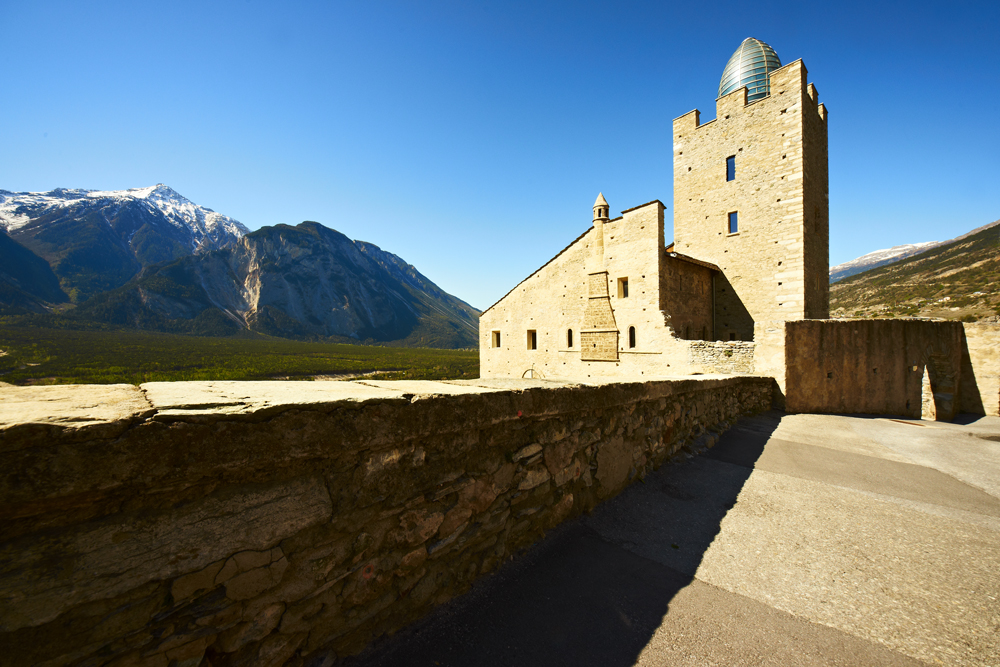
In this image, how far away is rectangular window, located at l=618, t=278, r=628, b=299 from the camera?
1720cm

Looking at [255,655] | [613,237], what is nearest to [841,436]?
[255,655]

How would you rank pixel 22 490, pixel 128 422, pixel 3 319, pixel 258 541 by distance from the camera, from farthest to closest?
1. pixel 3 319
2. pixel 258 541
3. pixel 128 422
4. pixel 22 490

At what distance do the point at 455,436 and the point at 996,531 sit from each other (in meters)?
5.07

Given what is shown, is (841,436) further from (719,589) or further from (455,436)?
(455,436)

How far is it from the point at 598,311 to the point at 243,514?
17.2 metres

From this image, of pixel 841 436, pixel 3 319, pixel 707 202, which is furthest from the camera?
pixel 3 319

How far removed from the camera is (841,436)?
730 cm

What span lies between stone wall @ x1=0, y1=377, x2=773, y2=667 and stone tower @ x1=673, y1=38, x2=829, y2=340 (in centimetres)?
1846

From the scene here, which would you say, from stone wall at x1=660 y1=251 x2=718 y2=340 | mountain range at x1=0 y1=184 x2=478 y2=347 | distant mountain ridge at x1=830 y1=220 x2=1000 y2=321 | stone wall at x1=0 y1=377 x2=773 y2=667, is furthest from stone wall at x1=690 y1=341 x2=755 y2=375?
mountain range at x1=0 y1=184 x2=478 y2=347

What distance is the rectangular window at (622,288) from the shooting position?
56.4 ft

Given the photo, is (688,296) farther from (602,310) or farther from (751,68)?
(751,68)

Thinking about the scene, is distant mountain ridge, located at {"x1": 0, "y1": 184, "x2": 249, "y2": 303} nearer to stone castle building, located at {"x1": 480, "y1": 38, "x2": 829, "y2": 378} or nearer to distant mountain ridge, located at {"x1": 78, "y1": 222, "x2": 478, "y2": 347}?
distant mountain ridge, located at {"x1": 78, "y1": 222, "x2": 478, "y2": 347}

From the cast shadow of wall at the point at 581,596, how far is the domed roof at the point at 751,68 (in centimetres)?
2298

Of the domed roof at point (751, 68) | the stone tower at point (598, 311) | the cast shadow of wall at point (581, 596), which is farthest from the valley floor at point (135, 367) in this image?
the domed roof at point (751, 68)
